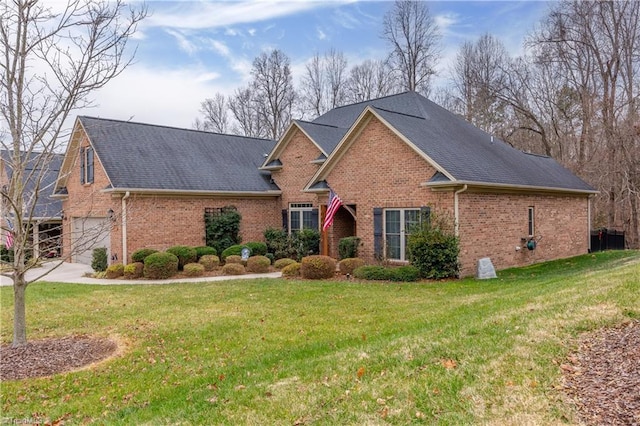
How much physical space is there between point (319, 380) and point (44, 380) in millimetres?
3380

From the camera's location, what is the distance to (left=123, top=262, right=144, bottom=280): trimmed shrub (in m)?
15.3

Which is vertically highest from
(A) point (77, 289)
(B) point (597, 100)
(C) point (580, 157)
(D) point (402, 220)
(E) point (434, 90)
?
(E) point (434, 90)

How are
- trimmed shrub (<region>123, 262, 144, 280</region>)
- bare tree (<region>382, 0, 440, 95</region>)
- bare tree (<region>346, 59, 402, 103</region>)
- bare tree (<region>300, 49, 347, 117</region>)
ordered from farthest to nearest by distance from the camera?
bare tree (<region>300, 49, 347, 117</region>), bare tree (<region>346, 59, 402, 103</region>), bare tree (<region>382, 0, 440, 95</region>), trimmed shrub (<region>123, 262, 144, 280</region>)

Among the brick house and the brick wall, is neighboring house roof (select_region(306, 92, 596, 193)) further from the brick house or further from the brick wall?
the brick wall

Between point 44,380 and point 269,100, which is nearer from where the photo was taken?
point 44,380

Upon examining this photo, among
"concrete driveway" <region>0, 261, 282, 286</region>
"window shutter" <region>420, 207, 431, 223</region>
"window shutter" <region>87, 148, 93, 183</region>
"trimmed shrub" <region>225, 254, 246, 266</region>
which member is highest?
"window shutter" <region>87, 148, 93, 183</region>

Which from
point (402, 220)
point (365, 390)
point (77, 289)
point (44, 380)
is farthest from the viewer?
point (402, 220)

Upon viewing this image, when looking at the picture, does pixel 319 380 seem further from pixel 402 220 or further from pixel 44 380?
pixel 402 220

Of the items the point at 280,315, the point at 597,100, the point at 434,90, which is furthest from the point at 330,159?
the point at 434,90

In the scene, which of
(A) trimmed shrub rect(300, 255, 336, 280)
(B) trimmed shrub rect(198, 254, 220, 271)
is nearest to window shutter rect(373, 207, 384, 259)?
(A) trimmed shrub rect(300, 255, 336, 280)

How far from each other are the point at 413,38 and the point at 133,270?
88.1ft

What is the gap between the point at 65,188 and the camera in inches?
830

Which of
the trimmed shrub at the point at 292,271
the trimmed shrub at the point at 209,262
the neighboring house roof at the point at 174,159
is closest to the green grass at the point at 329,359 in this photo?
the trimmed shrub at the point at 292,271

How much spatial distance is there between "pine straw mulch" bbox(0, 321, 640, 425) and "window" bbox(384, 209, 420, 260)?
30.0ft
